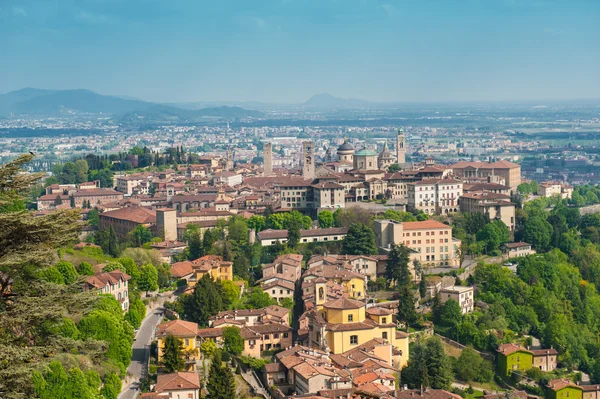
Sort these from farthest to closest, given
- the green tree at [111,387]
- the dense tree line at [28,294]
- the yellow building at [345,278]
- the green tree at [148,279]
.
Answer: the yellow building at [345,278] < the green tree at [148,279] < the green tree at [111,387] < the dense tree line at [28,294]

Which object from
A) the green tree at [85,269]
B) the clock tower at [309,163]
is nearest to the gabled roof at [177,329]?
the green tree at [85,269]

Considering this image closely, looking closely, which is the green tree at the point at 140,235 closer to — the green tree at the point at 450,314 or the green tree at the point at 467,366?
the green tree at the point at 450,314

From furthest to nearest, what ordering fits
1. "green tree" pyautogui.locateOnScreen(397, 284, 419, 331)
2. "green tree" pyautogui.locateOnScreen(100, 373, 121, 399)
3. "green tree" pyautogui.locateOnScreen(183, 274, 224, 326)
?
"green tree" pyautogui.locateOnScreen(397, 284, 419, 331) < "green tree" pyautogui.locateOnScreen(183, 274, 224, 326) < "green tree" pyautogui.locateOnScreen(100, 373, 121, 399)

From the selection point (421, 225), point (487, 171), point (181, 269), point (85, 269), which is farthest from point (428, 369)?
point (487, 171)

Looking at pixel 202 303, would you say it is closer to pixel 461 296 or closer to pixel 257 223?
pixel 461 296

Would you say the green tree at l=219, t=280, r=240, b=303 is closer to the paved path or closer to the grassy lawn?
the paved path

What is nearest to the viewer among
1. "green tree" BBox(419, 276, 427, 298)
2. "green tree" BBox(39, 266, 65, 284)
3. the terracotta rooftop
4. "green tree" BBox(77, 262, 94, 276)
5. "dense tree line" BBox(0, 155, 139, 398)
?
"dense tree line" BBox(0, 155, 139, 398)

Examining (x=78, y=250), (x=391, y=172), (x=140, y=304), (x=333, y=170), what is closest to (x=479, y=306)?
(x=140, y=304)

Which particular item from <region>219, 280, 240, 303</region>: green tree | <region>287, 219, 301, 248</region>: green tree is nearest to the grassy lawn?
<region>219, 280, 240, 303</region>: green tree
